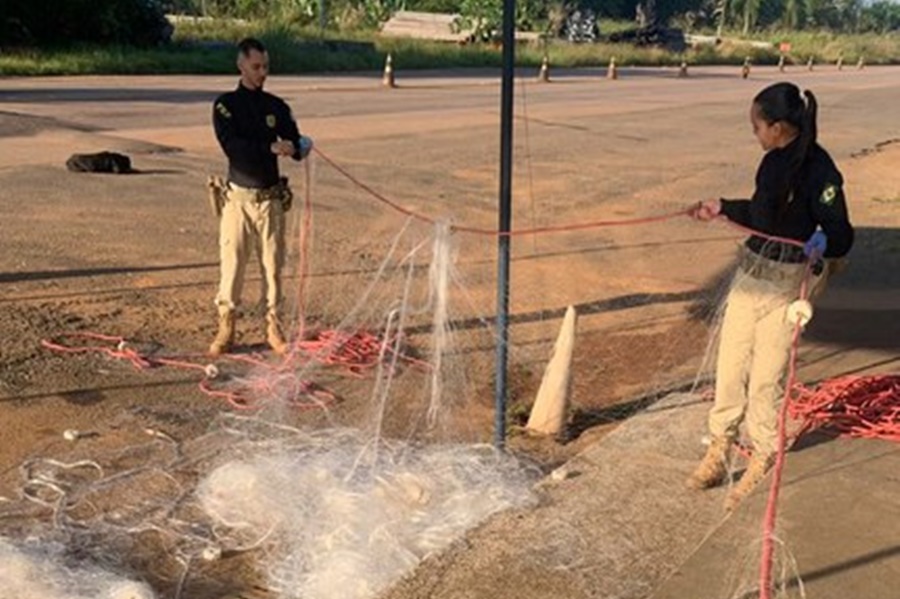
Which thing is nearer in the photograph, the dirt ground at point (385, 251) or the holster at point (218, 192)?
the dirt ground at point (385, 251)

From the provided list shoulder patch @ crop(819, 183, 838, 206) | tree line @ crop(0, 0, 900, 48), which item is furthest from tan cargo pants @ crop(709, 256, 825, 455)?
tree line @ crop(0, 0, 900, 48)

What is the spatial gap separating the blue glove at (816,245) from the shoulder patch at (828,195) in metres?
0.13

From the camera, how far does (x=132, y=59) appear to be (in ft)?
92.7

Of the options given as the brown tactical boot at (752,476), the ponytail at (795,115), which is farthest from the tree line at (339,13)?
the brown tactical boot at (752,476)

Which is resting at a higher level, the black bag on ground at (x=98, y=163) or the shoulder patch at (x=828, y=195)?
the shoulder patch at (x=828, y=195)

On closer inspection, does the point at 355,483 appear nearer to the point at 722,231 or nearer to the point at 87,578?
the point at 87,578

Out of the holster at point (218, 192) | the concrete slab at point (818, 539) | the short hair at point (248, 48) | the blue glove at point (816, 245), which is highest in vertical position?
the short hair at point (248, 48)

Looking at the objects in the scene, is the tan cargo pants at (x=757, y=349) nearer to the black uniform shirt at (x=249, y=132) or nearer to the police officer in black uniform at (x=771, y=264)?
the police officer in black uniform at (x=771, y=264)

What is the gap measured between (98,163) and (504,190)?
864 cm

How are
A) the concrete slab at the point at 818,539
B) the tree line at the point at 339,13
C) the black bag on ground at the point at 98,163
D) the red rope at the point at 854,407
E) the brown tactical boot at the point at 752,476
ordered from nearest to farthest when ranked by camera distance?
the concrete slab at the point at 818,539 < the brown tactical boot at the point at 752,476 < the red rope at the point at 854,407 < the black bag on ground at the point at 98,163 < the tree line at the point at 339,13

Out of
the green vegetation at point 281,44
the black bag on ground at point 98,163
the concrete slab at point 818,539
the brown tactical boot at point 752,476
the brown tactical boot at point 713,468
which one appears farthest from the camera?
the green vegetation at point 281,44

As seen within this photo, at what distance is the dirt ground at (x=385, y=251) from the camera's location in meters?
6.23

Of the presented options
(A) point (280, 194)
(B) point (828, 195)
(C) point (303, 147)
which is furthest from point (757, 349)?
(A) point (280, 194)

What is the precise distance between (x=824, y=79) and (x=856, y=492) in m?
46.5
